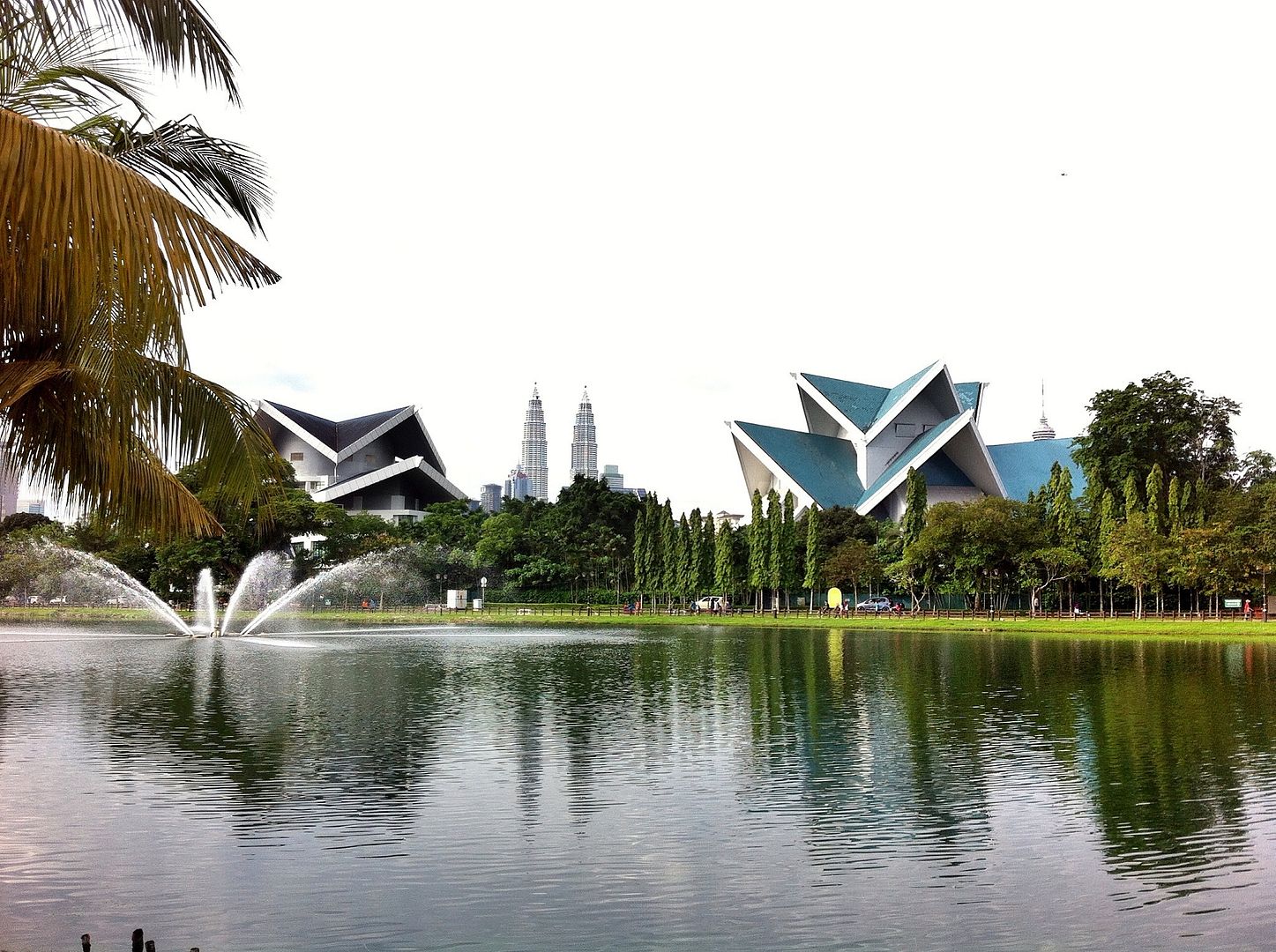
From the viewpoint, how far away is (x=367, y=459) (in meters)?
82.1

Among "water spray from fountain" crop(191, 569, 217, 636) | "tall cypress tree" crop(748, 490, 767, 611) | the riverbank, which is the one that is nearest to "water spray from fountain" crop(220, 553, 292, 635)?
"water spray from fountain" crop(191, 569, 217, 636)

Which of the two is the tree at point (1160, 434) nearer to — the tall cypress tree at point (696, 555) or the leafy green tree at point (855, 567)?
the leafy green tree at point (855, 567)

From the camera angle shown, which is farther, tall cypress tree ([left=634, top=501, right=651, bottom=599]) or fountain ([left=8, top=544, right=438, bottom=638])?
tall cypress tree ([left=634, top=501, right=651, bottom=599])

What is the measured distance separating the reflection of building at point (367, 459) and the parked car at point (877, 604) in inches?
1268

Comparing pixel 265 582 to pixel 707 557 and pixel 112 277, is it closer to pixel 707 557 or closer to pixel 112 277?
pixel 707 557

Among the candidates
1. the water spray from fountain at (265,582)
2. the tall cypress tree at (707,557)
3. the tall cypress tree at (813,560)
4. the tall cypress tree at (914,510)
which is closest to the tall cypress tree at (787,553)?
the tall cypress tree at (813,560)

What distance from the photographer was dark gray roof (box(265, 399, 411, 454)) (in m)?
79.3

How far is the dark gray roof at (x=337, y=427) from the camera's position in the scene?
79312 millimetres

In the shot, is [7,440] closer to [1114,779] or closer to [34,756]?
[34,756]

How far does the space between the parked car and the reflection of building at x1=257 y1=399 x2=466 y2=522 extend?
32.2 meters

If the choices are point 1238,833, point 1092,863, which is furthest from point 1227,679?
point 1092,863

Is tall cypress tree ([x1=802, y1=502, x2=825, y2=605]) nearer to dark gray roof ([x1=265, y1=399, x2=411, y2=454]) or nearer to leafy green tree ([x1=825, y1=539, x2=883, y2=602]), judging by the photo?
leafy green tree ([x1=825, y1=539, x2=883, y2=602])

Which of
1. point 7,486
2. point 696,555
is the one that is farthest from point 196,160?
point 696,555

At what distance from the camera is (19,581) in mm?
52625
